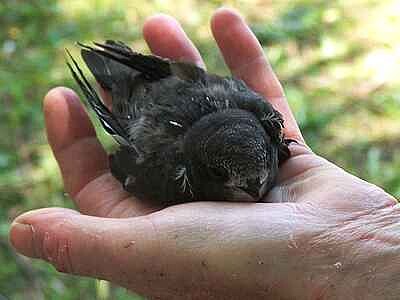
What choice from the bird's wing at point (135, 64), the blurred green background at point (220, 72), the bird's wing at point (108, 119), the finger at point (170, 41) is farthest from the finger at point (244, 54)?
the blurred green background at point (220, 72)

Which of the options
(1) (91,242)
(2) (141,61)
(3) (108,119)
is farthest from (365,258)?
(2) (141,61)

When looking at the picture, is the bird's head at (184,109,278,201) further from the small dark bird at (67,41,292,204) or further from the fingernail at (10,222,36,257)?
the fingernail at (10,222,36,257)

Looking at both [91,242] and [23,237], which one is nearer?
[91,242]

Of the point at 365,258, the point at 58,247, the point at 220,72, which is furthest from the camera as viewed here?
the point at 220,72

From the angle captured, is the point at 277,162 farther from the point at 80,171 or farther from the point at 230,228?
the point at 80,171

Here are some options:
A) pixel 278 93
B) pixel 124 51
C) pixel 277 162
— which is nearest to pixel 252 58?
pixel 278 93

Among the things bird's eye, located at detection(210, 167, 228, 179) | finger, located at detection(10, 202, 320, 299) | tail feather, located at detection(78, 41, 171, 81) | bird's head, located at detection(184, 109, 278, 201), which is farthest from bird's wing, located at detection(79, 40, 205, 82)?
finger, located at detection(10, 202, 320, 299)

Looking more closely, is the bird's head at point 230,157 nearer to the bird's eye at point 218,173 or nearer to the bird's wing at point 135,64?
the bird's eye at point 218,173

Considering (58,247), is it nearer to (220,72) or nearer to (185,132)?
(185,132)
